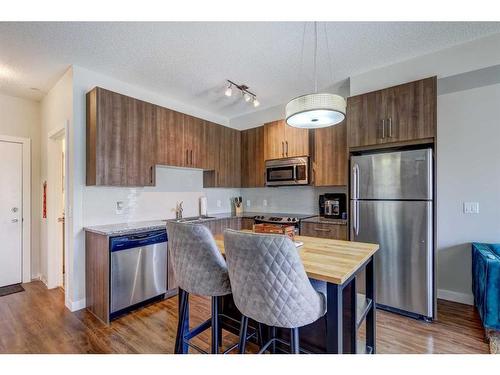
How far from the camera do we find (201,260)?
157cm

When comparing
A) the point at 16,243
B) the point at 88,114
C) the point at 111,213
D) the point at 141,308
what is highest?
the point at 88,114

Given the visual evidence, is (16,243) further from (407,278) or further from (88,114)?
(407,278)

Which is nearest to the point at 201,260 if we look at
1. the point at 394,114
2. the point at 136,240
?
the point at 136,240

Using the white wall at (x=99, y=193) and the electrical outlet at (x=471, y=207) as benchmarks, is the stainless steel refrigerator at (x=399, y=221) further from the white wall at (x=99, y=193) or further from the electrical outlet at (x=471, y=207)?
the white wall at (x=99, y=193)

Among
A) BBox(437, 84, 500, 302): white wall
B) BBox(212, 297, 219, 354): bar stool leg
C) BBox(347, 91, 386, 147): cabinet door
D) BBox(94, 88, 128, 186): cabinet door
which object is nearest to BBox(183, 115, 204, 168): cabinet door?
BBox(94, 88, 128, 186): cabinet door

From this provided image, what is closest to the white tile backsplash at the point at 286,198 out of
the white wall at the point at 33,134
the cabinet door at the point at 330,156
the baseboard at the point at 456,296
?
the cabinet door at the point at 330,156

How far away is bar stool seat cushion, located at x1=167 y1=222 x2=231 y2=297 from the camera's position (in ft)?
5.07

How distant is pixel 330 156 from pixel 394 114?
0.94 meters

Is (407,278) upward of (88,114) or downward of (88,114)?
downward

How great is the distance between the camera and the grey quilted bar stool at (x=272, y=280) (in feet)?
3.97

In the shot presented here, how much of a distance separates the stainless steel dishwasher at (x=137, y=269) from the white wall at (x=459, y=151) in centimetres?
304

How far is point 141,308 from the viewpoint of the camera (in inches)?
108
